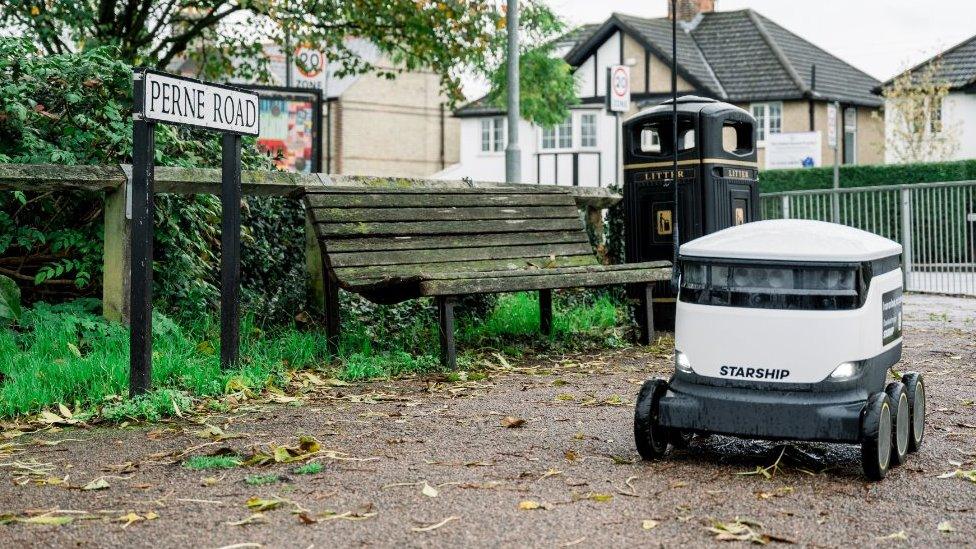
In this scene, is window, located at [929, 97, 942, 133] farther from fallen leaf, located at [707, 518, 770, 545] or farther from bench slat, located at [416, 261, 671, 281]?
fallen leaf, located at [707, 518, 770, 545]

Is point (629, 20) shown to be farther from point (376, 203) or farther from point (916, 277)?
point (376, 203)

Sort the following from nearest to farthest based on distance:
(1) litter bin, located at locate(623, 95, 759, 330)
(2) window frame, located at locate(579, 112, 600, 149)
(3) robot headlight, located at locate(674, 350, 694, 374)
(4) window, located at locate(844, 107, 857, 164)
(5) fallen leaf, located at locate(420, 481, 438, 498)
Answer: (5) fallen leaf, located at locate(420, 481, 438, 498) < (3) robot headlight, located at locate(674, 350, 694, 374) < (1) litter bin, located at locate(623, 95, 759, 330) < (4) window, located at locate(844, 107, 857, 164) < (2) window frame, located at locate(579, 112, 600, 149)

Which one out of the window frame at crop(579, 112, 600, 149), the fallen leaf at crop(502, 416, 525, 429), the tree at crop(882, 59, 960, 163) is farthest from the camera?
the window frame at crop(579, 112, 600, 149)

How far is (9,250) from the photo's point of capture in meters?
7.85

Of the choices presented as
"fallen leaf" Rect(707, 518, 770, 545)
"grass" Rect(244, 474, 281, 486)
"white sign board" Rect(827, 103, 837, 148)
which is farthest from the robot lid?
"white sign board" Rect(827, 103, 837, 148)

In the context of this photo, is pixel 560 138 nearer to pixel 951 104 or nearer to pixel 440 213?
pixel 951 104

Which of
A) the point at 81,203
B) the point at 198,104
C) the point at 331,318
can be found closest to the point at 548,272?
the point at 331,318

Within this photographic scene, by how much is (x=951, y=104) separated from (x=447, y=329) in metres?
36.7

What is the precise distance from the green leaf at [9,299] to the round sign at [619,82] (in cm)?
1082

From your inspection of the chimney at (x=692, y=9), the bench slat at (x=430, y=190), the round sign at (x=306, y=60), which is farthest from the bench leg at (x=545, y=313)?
the chimney at (x=692, y=9)

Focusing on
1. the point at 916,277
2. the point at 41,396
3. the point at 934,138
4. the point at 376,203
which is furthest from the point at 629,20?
the point at 41,396

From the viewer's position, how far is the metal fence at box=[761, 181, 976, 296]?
15258 mm

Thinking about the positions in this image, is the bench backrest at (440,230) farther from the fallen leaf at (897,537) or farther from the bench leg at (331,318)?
the fallen leaf at (897,537)

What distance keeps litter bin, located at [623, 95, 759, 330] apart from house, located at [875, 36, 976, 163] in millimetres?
29649
